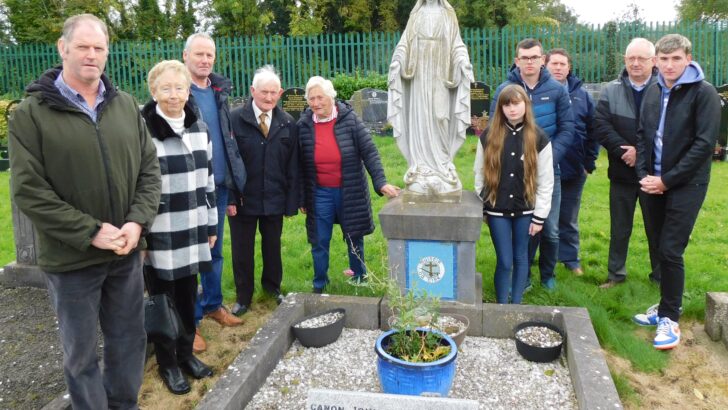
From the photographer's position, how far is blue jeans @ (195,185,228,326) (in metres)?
4.46

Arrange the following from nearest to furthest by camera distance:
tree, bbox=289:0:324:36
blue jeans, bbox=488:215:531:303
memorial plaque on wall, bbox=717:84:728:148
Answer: blue jeans, bbox=488:215:531:303 < memorial plaque on wall, bbox=717:84:728:148 < tree, bbox=289:0:324:36

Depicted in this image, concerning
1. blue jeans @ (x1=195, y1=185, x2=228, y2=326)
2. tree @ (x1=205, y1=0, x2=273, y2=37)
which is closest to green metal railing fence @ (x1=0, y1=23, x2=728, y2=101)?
tree @ (x1=205, y1=0, x2=273, y2=37)

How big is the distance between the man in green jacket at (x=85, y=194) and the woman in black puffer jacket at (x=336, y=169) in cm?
181

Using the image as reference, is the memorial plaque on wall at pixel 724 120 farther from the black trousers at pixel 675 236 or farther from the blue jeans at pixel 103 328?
the blue jeans at pixel 103 328

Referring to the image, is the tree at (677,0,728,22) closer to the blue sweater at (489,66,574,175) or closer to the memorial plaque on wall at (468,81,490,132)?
the memorial plaque on wall at (468,81,490,132)

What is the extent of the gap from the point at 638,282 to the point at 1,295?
5585 millimetres

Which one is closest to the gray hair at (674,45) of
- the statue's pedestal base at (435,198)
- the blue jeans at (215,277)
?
the statue's pedestal base at (435,198)

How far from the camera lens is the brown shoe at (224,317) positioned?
15.3 feet

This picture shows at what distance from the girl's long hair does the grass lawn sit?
995 millimetres

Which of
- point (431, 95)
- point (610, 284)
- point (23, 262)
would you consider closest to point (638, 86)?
point (610, 284)

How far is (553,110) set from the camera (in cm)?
490

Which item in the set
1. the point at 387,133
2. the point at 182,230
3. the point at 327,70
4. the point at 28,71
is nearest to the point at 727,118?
the point at 387,133

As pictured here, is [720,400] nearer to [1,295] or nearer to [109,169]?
[109,169]

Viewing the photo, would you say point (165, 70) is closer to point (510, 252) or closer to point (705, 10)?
point (510, 252)
